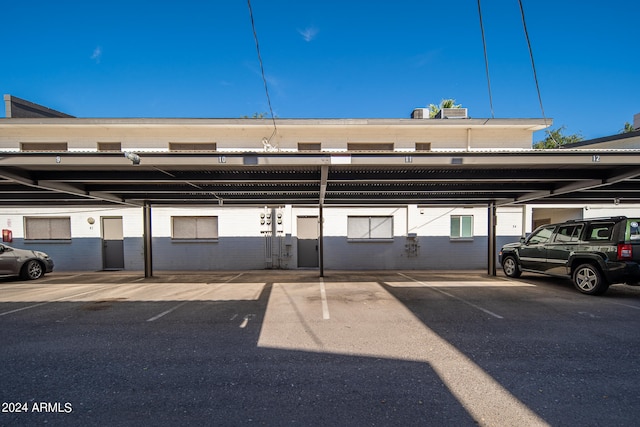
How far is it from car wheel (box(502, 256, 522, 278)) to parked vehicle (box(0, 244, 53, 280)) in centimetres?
1623

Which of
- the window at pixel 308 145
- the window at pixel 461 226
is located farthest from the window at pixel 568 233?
the window at pixel 308 145

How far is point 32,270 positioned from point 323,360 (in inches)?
465

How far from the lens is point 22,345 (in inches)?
157

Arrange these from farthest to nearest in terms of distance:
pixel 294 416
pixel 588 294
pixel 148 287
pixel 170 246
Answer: pixel 170 246, pixel 148 287, pixel 588 294, pixel 294 416

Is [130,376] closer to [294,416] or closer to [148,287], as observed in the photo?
[294,416]

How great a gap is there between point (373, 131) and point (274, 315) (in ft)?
32.2

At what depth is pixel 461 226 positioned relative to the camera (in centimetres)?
1270

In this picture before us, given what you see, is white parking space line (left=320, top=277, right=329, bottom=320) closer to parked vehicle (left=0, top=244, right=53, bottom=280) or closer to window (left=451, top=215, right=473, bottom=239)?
window (left=451, top=215, right=473, bottom=239)

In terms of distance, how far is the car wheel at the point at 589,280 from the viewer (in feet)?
21.5

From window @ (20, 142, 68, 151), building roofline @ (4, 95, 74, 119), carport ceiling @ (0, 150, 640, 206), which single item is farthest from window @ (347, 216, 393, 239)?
building roofline @ (4, 95, 74, 119)

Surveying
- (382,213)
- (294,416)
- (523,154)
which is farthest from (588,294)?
(294,416)

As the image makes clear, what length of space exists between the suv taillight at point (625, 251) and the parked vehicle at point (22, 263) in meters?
16.9

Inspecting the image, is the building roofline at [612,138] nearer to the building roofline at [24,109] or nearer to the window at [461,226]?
the window at [461,226]

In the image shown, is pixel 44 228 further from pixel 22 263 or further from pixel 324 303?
pixel 324 303
